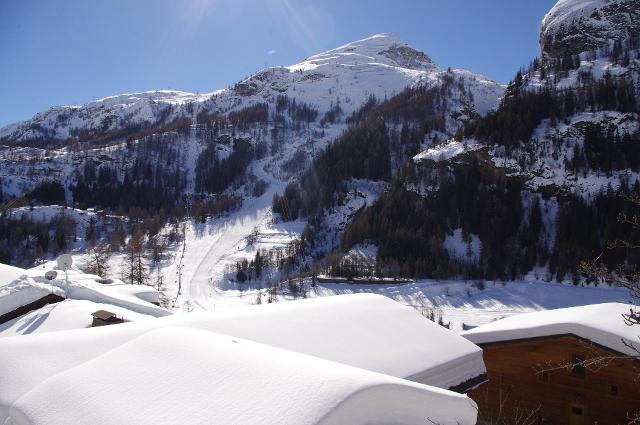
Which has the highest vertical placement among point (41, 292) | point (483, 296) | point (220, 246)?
point (41, 292)

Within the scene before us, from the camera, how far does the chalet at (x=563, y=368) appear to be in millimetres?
13594

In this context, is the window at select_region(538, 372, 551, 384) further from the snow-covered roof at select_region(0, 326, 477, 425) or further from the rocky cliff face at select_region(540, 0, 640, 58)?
the rocky cliff face at select_region(540, 0, 640, 58)

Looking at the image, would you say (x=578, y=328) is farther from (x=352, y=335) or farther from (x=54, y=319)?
(x=54, y=319)

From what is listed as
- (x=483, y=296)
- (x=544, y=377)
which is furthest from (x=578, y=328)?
(x=483, y=296)

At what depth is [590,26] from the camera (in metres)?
142

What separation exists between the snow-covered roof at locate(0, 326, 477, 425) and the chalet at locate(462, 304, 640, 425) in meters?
9.47

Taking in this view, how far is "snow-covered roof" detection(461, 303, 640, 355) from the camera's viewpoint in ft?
43.3

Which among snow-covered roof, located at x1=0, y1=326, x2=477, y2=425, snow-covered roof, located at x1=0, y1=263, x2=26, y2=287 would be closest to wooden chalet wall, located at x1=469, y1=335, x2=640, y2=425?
snow-covered roof, located at x1=0, y1=326, x2=477, y2=425

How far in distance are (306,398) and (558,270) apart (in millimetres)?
81124

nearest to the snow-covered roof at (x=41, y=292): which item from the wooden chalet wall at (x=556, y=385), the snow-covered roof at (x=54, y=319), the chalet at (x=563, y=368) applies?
the snow-covered roof at (x=54, y=319)

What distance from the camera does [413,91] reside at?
184875mm

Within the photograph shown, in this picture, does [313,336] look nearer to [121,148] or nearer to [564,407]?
[564,407]

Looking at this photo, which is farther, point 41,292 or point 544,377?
point 41,292

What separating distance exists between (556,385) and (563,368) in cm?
59
